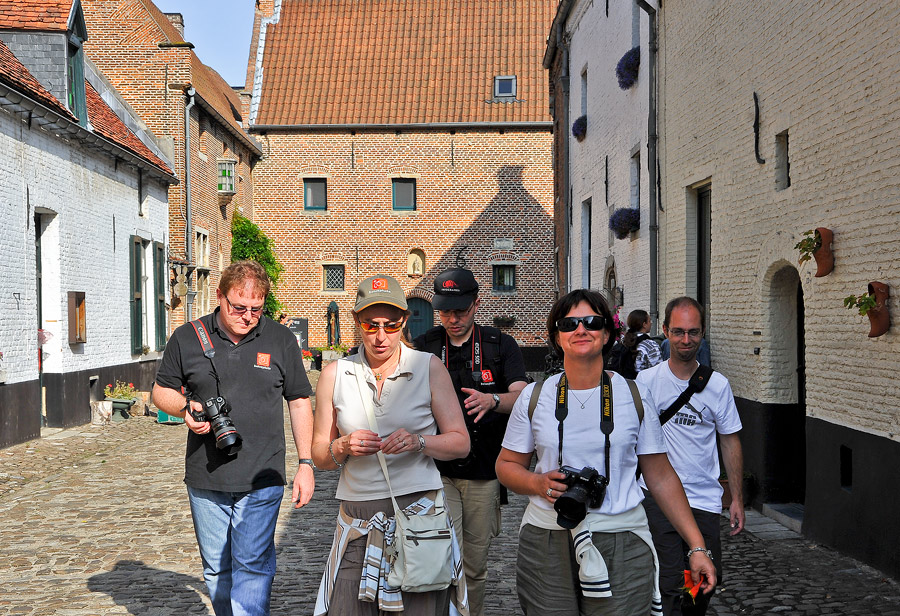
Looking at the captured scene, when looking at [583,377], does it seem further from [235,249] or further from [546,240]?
[546,240]

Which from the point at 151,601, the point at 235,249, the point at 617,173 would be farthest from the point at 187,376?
the point at 235,249

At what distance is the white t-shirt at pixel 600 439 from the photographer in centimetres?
298

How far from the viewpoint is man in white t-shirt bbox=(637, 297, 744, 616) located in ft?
13.9

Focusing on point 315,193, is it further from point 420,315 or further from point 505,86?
→ point 505,86

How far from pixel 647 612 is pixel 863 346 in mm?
4136

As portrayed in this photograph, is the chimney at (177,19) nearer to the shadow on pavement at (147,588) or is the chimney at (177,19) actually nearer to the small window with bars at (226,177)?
the small window with bars at (226,177)

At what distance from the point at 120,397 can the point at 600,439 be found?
550 inches

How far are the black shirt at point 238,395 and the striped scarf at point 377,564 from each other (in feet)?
2.68

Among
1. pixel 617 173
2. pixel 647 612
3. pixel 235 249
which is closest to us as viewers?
pixel 647 612

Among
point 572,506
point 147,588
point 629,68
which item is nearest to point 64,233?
point 629,68

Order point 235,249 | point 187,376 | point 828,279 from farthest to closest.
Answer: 1. point 235,249
2. point 828,279
3. point 187,376

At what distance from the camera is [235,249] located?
27625 mm

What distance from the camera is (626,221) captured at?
12773 mm

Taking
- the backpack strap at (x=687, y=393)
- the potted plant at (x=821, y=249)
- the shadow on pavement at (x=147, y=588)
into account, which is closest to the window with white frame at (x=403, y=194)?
the potted plant at (x=821, y=249)
